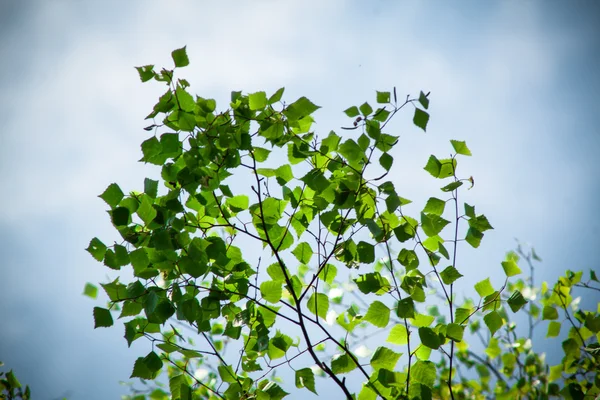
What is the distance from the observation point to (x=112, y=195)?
86 cm

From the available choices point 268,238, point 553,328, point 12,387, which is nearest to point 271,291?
point 268,238

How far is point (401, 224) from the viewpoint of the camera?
0.96 meters

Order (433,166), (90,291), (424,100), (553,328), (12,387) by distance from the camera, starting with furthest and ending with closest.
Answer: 1. (12,387)
2. (553,328)
3. (90,291)
4. (433,166)
5. (424,100)

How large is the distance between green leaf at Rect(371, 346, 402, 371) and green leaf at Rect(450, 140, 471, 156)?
17.7 inches

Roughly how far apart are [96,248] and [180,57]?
0.41 m

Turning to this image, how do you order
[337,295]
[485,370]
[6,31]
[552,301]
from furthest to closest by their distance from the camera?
[6,31] → [485,370] → [552,301] → [337,295]

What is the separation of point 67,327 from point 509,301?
554cm

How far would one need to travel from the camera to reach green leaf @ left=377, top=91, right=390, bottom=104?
0.89 metres

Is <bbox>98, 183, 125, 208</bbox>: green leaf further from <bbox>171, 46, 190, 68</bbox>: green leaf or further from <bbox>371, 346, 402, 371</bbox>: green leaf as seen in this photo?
<bbox>371, 346, 402, 371</bbox>: green leaf

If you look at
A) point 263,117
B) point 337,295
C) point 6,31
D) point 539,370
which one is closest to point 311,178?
point 263,117

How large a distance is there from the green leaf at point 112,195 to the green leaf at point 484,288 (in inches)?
30.1

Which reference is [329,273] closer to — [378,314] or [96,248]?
[378,314]

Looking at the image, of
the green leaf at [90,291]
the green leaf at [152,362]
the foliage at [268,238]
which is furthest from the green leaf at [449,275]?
the green leaf at [90,291]

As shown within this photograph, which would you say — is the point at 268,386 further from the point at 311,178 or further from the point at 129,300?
the point at 311,178
